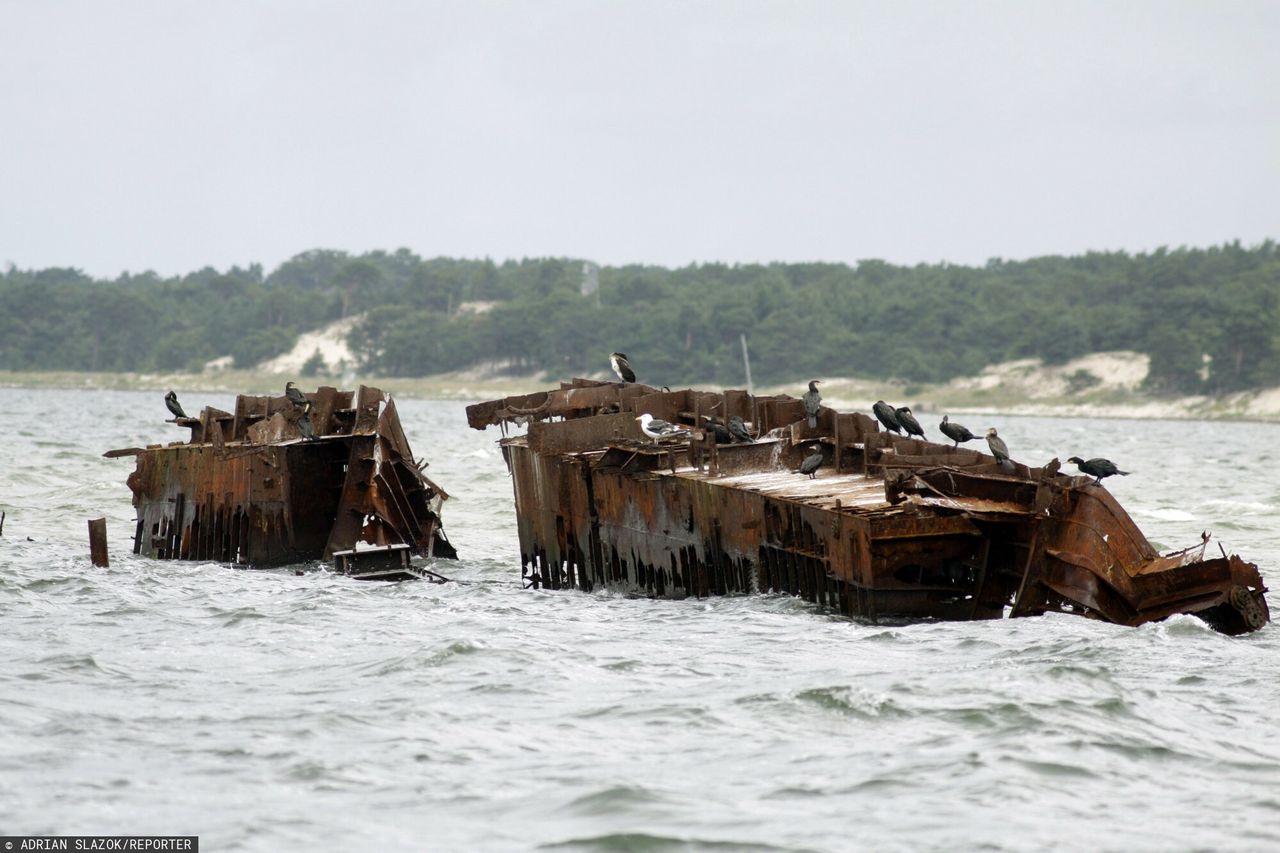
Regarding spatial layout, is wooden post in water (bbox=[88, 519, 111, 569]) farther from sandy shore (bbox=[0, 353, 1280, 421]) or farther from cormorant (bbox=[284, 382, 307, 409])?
sandy shore (bbox=[0, 353, 1280, 421])

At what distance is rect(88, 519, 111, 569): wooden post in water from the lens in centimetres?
2477

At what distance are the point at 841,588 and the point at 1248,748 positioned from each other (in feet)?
19.4

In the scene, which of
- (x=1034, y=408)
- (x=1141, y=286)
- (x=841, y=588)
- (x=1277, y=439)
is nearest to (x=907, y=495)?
(x=841, y=588)

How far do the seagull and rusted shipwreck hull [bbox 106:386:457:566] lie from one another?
3.92 m

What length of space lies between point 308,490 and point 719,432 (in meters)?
6.98

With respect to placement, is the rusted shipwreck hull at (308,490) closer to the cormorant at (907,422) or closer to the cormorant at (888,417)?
the cormorant at (888,417)

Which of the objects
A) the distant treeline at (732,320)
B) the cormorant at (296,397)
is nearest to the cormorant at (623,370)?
the cormorant at (296,397)

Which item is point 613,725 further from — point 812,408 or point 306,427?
point 306,427

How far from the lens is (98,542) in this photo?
985 inches

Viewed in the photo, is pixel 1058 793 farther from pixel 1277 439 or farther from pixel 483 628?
pixel 1277 439

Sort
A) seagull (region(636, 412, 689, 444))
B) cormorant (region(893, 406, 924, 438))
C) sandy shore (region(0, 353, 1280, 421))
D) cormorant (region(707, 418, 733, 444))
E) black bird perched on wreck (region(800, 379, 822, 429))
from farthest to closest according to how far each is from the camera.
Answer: sandy shore (region(0, 353, 1280, 421))
seagull (region(636, 412, 689, 444))
black bird perched on wreck (region(800, 379, 822, 429))
cormorant (region(707, 418, 733, 444))
cormorant (region(893, 406, 924, 438))

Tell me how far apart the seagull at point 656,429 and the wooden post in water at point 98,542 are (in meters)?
8.01

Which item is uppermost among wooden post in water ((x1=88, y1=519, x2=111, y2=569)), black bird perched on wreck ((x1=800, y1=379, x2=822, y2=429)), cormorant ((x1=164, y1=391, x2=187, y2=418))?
cormorant ((x1=164, y1=391, x2=187, y2=418))

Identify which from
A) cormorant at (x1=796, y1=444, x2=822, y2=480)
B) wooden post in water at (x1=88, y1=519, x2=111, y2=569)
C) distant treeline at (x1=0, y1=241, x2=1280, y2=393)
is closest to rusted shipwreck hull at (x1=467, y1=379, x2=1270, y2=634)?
cormorant at (x1=796, y1=444, x2=822, y2=480)
